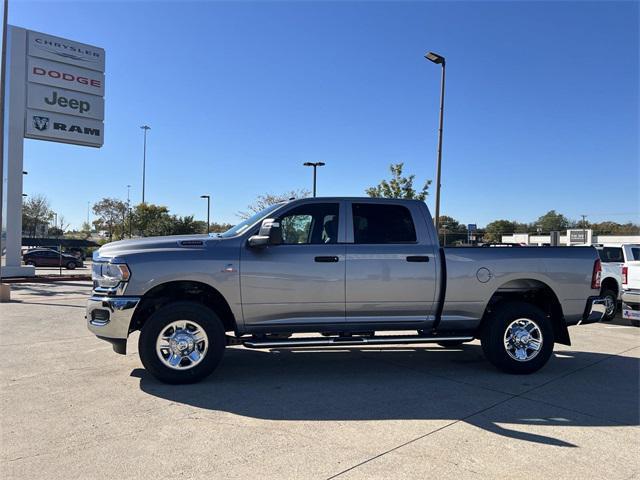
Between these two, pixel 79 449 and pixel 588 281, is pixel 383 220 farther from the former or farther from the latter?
pixel 79 449

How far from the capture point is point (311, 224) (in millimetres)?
5816

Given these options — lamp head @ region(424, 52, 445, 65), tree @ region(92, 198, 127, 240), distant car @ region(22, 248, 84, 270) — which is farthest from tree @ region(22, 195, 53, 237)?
lamp head @ region(424, 52, 445, 65)

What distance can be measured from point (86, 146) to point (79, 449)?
2128 cm

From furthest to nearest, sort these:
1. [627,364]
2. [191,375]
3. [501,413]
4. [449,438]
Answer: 1. [627,364]
2. [191,375]
3. [501,413]
4. [449,438]

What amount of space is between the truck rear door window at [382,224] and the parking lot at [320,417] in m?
1.63

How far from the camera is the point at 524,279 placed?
6.08 meters

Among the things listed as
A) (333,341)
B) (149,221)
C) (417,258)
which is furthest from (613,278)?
(149,221)

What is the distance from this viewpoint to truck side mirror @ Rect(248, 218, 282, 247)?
17.4 feet

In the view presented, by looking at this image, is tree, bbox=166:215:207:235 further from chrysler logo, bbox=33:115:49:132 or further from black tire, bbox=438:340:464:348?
black tire, bbox=438:340:464:348

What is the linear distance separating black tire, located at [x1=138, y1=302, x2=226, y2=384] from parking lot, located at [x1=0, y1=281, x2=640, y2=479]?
155 mm

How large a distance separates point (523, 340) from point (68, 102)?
21.5 meters

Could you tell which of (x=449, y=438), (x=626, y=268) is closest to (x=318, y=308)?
(x=449, y=438)

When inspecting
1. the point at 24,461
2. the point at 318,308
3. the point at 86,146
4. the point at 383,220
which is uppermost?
the point at 86,146

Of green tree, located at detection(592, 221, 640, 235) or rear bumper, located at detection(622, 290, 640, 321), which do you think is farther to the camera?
green tree, located at detection(592, 221, 640, 235)
